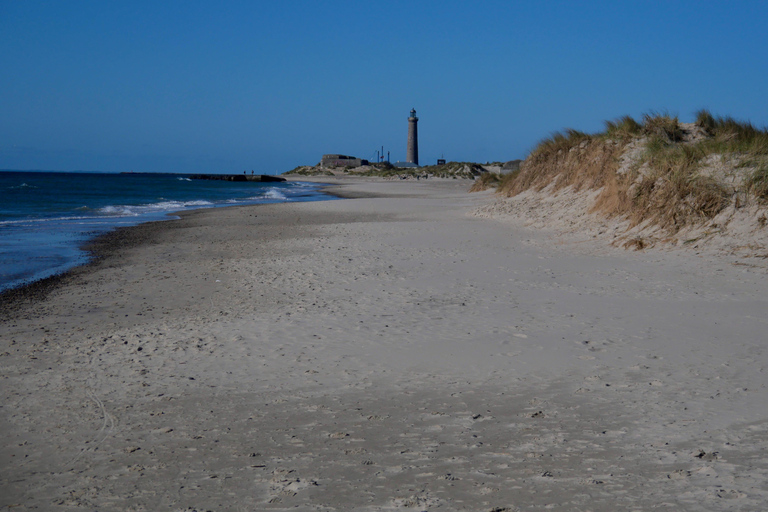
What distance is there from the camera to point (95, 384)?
14.9 feet

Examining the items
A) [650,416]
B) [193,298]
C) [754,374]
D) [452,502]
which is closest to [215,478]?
[452,502]

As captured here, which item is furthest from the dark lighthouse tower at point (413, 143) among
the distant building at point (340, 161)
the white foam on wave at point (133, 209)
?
the white foam on wave at point (133, 209)

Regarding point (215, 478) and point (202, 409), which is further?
point (202, 409)

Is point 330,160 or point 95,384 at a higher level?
point 330,160

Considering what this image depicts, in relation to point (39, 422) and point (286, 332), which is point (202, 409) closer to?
point (39, 422)

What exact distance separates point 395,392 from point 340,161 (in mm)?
117622

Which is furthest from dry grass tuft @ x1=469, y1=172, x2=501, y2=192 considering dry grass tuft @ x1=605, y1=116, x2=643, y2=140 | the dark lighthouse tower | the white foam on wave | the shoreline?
the dark lighthouse tower

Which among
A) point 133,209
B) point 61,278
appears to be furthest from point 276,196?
point 61,278

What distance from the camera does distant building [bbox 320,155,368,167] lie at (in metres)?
117

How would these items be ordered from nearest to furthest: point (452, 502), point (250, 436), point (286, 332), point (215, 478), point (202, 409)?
point (452, 502) < point (215, 478) < point (250, 436) < point (202, 409) < point (286, 332)

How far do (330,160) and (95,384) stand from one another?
394 ft

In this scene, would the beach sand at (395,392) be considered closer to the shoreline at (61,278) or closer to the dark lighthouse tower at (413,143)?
the shoreline at (61,278)

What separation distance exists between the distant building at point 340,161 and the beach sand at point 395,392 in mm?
109469

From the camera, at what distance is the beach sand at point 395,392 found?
307cm
